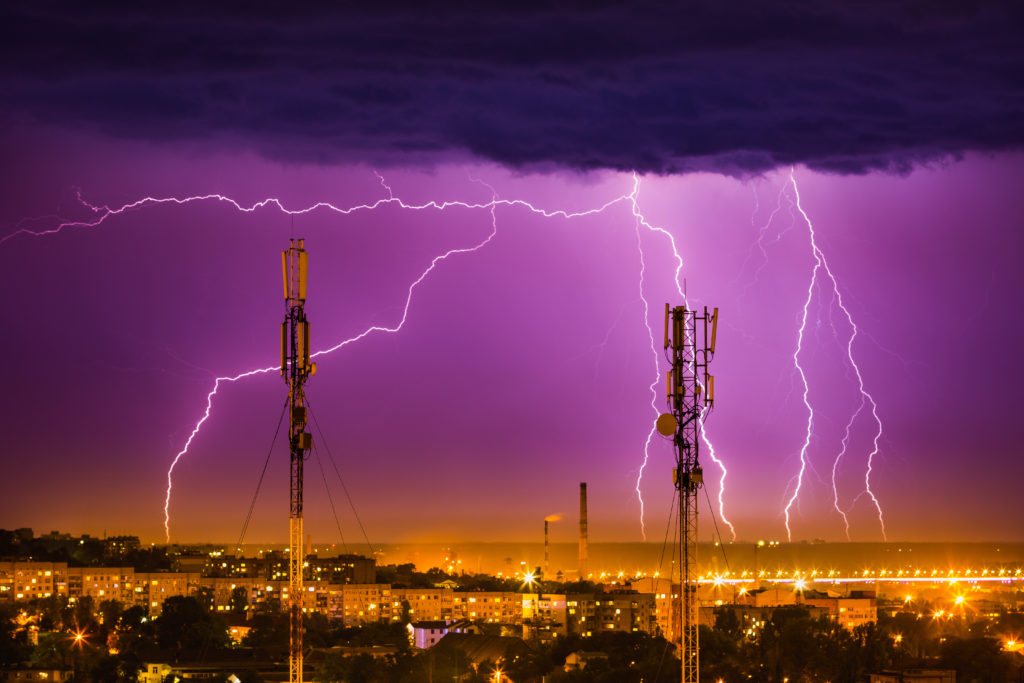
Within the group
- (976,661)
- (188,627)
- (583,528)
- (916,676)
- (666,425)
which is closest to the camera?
(666,425)

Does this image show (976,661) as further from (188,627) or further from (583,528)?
(583,528)

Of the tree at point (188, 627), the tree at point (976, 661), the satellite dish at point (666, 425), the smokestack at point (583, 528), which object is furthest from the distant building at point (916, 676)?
the smokestack at point (583, 528)

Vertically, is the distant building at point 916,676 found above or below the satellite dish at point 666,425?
below

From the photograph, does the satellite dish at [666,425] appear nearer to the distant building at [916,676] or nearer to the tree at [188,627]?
the distant building at [916,676]

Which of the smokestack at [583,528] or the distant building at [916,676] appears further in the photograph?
the smokestack at [583,528]

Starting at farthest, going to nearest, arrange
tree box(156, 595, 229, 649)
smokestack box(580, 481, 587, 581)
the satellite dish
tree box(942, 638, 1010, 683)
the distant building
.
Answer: smokestack box(580, 481, 587, 581)
tree box(156, 595, 229, 649)
tree box(942, 638, 1010, 683)
the distant building
the satellite dish

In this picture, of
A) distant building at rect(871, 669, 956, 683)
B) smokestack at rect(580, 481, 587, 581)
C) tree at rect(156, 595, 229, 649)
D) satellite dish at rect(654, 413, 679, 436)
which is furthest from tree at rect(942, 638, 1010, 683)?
smokestack at rect(580, 481, 587, 581)

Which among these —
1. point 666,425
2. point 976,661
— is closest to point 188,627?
point 976,661

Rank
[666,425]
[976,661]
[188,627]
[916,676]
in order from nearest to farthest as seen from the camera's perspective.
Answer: [666,425] → [916,676] → [976,661] → [188,627]

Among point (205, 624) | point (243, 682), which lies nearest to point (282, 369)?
point (243, 682)

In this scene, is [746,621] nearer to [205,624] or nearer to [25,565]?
[205,624]

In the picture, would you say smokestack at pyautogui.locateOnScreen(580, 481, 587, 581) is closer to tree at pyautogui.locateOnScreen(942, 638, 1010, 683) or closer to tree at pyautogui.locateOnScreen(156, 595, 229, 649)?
tree at pyautogui.locateOnScreen(156, 595, 229, 649)
